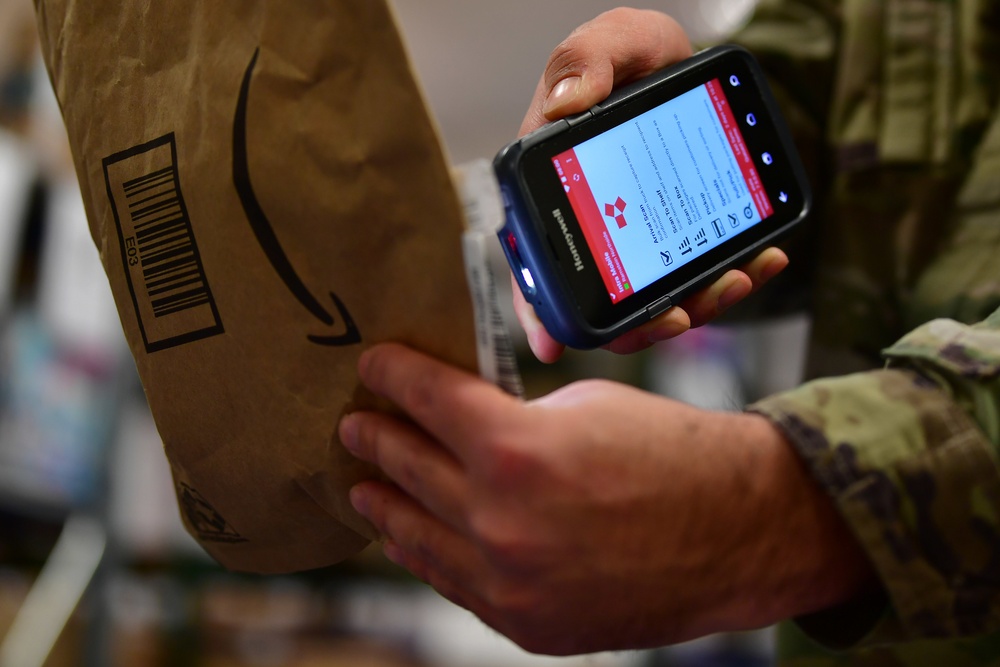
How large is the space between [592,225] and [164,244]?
0.66ft

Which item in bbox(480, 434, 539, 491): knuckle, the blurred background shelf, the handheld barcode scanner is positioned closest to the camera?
bbox(480, 434, 539, 491): knuckle

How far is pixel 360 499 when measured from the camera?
27cm

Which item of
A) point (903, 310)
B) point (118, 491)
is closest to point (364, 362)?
point (903, 310)

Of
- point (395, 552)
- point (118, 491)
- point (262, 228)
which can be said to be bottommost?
point (118, 491)

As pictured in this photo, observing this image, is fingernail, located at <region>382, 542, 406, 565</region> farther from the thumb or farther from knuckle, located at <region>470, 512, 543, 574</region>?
the thumb

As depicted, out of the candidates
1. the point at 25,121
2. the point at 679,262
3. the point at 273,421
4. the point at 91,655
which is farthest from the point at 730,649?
the point at 25,121

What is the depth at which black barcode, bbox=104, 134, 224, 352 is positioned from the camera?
29cm

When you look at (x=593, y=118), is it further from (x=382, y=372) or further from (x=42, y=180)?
(x=42, y=180)

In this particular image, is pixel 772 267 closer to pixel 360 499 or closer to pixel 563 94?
pixel 563 94

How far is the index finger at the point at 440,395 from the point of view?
225 millimetres

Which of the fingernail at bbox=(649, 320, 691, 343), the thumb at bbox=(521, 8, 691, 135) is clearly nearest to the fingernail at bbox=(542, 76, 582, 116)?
the thumb at bbox=(521, 8, 691, 135)

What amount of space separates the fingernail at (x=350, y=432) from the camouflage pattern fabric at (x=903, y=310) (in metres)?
0.15

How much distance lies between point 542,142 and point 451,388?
0.17 m

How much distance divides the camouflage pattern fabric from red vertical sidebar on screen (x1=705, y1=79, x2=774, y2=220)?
0.12 meters
